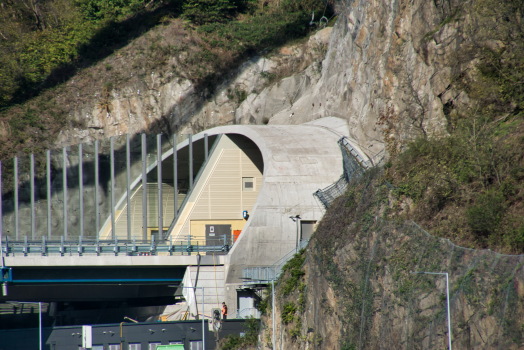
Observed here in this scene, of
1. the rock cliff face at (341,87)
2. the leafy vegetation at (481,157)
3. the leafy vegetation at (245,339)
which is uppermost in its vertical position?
the rock cliff face at (341,87)

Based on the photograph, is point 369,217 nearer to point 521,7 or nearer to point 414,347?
point 414,347

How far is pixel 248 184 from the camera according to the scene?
48.1 meters

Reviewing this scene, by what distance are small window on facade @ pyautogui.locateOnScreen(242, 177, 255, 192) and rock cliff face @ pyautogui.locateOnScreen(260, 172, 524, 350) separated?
1911 cm

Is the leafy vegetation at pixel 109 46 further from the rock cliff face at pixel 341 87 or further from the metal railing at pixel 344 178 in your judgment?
the metal railing at pixel 344 178

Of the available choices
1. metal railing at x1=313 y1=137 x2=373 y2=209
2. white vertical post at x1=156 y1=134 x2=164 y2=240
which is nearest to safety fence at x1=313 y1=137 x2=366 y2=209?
metal railing at x1=313 y1=137 x2=373 y2=209

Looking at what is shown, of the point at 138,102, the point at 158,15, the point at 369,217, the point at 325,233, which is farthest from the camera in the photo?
the point at 158,15

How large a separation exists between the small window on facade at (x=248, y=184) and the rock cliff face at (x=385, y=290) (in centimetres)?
1911

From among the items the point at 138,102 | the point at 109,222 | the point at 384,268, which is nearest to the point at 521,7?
the point at 384,268

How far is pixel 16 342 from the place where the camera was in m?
40.1

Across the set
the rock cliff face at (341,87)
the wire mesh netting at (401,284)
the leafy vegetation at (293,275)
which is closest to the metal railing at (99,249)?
the leafy vegetation at (293,275)

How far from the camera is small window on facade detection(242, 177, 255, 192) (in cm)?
4797

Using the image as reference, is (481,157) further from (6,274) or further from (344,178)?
(6,274)

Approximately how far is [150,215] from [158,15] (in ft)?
134

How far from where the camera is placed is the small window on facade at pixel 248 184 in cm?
4797
